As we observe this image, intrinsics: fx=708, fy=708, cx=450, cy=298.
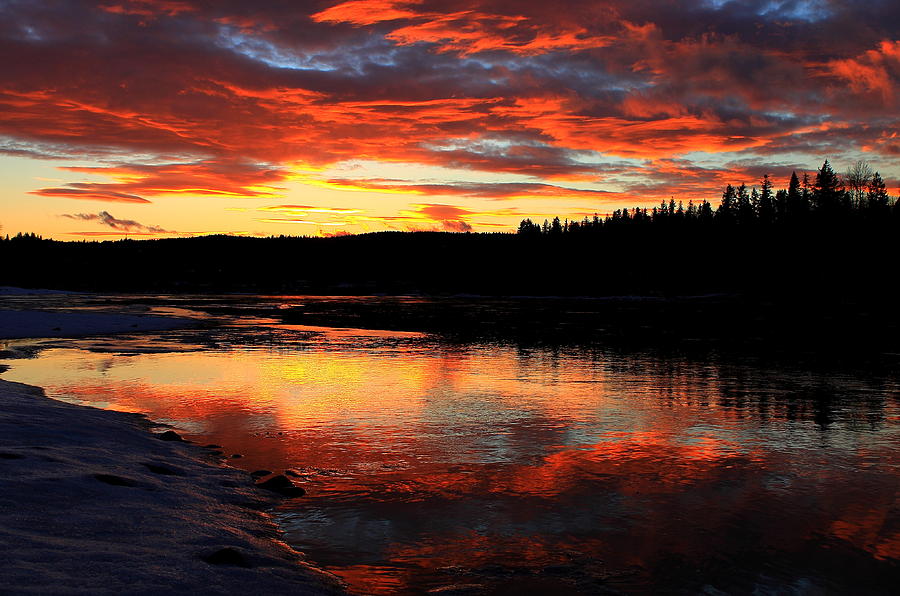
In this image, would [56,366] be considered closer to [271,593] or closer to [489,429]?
[489,429]

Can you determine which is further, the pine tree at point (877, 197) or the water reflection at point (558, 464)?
the pine tree at point (877, 197)

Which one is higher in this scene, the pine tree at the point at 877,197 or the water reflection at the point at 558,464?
the pine tree at the point at 877,197

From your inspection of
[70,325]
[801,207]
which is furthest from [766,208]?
[70,325]

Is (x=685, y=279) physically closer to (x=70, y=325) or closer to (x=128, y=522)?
(x=70, y=325)

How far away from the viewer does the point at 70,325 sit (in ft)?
131

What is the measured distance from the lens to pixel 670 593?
6.79 meters

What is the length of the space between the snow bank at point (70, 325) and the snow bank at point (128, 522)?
2755 cm

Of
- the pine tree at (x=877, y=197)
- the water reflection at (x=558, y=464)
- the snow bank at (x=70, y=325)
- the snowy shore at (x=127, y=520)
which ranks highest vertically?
the pine tree at (x=877, y=197)

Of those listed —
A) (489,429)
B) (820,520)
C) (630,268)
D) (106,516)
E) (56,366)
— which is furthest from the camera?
(630,268)

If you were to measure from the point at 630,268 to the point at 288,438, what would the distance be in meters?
141

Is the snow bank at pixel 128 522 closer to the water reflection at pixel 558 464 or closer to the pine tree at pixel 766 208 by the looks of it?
the water reflection at pixel 558 464

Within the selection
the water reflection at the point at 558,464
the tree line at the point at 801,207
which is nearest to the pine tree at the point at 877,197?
the tree line at the point at 801,207

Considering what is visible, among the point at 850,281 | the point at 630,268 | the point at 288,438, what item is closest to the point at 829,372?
the point at 288,438

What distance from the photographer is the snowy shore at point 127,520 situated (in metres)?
6.22
